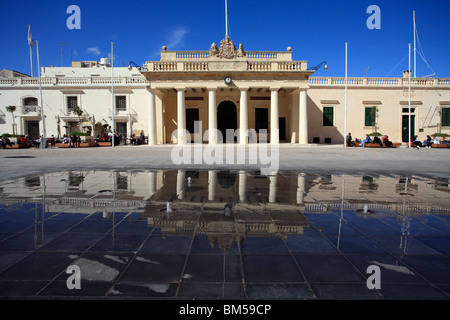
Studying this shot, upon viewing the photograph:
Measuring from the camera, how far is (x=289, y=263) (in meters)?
2.71

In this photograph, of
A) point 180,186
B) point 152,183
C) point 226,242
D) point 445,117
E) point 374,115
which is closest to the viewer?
point 226,242

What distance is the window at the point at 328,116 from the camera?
30.2 m

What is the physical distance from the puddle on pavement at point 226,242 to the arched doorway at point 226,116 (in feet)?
79.4

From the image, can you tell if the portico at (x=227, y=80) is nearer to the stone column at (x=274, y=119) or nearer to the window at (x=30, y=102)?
the stone column at (x=274, y=119)

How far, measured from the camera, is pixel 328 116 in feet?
99.2

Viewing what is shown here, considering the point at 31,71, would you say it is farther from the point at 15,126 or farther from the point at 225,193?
the point at 225,193

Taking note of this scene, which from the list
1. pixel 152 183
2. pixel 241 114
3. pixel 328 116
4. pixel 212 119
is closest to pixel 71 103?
pixel 212 119

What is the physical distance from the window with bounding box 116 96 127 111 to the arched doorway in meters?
10.8

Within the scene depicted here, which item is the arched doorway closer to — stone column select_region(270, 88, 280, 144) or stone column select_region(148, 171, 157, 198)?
stone column select_region(270, 88, 280, 144)

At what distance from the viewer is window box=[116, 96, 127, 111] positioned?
31016 mm

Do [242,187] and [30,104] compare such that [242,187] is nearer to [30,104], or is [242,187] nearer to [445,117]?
[30,104]

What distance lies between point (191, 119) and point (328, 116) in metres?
15.3

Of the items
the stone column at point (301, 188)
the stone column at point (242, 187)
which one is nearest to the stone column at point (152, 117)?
the stone column at point (242, 187)
